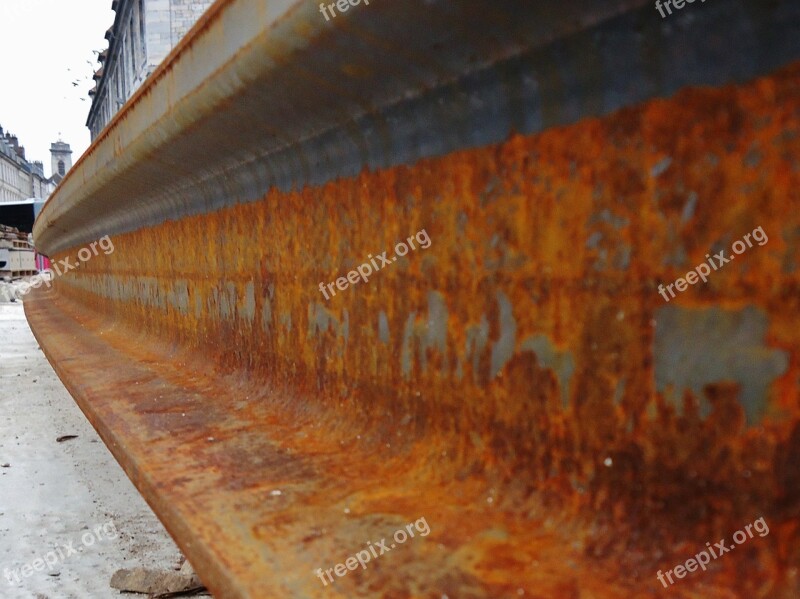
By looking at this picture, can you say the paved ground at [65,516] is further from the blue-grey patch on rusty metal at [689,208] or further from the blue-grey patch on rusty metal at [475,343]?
the blue-grey patch on rusty metal at [689,208]

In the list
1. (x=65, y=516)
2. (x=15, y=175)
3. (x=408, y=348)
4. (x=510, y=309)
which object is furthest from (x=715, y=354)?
(x=15, y=175)

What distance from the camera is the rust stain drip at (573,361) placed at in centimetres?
69

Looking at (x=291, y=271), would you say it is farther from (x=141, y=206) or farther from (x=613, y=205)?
(x=141, y=206)

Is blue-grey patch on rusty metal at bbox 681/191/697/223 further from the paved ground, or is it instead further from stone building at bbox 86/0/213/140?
stone building at bbox 86/0/213/140

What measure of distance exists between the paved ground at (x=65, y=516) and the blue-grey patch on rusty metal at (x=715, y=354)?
1975mm

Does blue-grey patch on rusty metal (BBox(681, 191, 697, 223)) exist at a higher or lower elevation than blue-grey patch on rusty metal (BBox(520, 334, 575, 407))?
higher

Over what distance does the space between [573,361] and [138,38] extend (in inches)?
1149

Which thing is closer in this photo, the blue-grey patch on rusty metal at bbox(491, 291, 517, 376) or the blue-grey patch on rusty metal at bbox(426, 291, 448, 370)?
the blue-grey patch on rusty metal at bbox(491, 291, 517, 376)

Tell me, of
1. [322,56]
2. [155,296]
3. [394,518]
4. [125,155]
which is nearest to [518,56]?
[322,56]

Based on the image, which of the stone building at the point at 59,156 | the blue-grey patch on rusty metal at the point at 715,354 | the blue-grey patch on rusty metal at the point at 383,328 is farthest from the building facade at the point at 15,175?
the blue-grey patch on rusty metal at the point at 715,354

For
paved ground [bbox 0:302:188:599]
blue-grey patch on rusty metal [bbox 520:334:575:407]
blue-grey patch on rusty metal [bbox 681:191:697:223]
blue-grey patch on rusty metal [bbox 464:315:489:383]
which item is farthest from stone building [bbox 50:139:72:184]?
blue-grey patch on rusty metal [bbox 681:191:697:223]

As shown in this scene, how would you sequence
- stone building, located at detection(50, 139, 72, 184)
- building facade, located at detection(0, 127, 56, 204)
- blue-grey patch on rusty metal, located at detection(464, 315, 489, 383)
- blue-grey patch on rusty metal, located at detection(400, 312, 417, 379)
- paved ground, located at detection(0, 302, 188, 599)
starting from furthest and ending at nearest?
stone building, located at detection(50, 139, 72, 184) → building facade, located at detection(0, 127, 56, 204) → paved ground, located at detection(0, 302, 188, 599) → blue-grey patch on rusty metal, located at detection(400, 312, 417, 379) → blue-grey patch on rusty metal, located at detection(464, 315, 489, 383)

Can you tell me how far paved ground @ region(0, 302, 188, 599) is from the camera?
215cm

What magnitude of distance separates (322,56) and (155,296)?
7.69 ft
